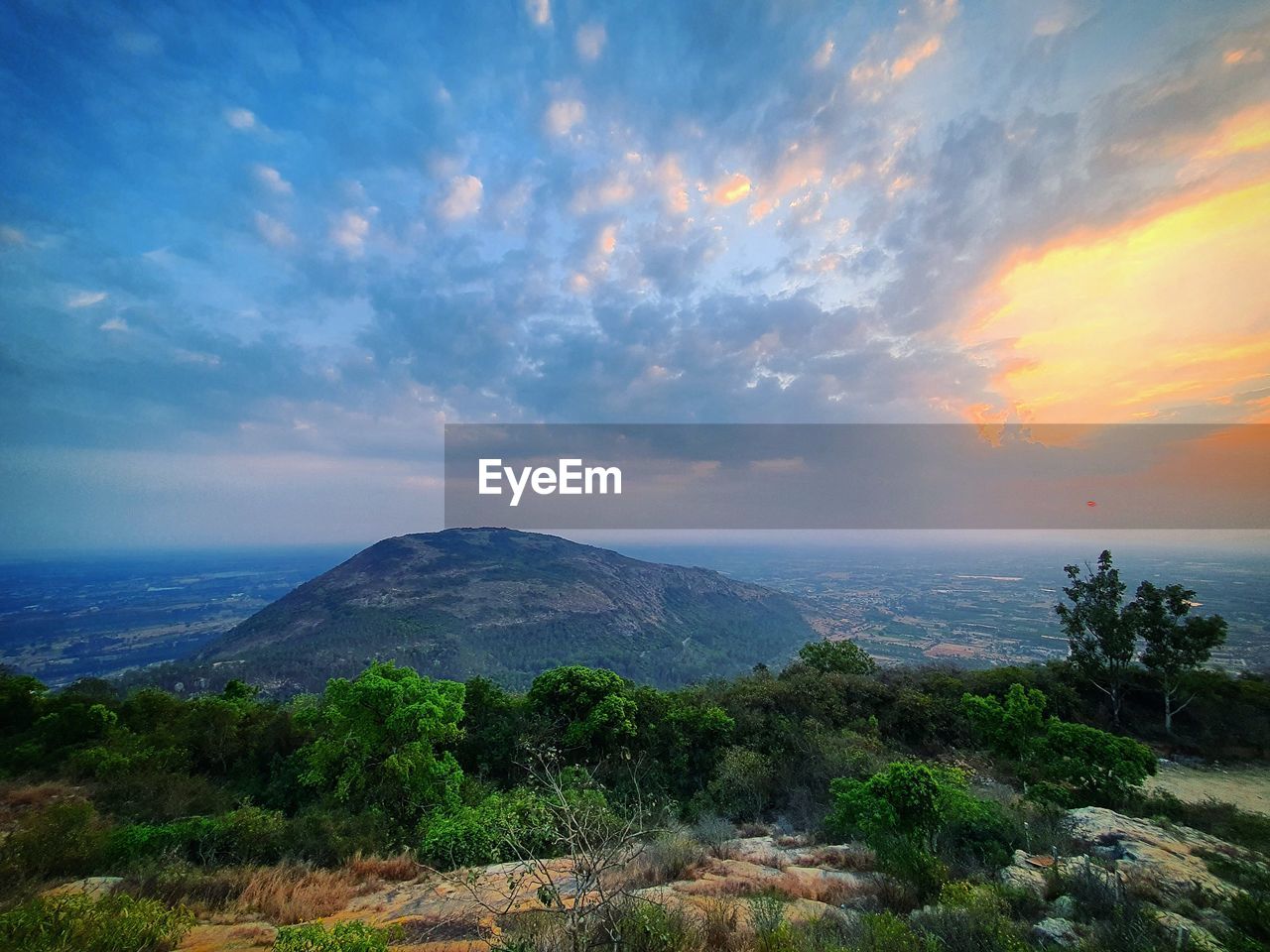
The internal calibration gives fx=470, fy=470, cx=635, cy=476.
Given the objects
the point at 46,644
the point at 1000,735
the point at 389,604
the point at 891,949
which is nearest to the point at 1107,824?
the point at 1000,735

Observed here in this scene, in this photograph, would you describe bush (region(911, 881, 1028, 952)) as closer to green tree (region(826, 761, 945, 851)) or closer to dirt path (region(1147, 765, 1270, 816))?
green tree (region(826, 761, 945, 851))

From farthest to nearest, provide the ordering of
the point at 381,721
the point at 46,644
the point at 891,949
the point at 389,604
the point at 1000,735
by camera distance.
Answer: the point at 389,604 < the point at 46,644 < the point at 1000,735 < the point at 381,721 < the point at 891,949

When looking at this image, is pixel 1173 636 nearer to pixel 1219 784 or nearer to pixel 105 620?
pixel 1219 784

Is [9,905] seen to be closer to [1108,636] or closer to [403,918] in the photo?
[403,918]

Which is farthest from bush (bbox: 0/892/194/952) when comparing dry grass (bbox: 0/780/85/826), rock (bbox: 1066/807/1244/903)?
rock (bbox: 1066/807/1244/903)

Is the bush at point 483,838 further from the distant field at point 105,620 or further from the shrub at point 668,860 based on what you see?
the distant field at point 105,620

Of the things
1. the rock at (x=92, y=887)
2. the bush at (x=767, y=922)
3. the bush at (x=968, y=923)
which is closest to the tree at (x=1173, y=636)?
the bush at (x=968, y=923)
